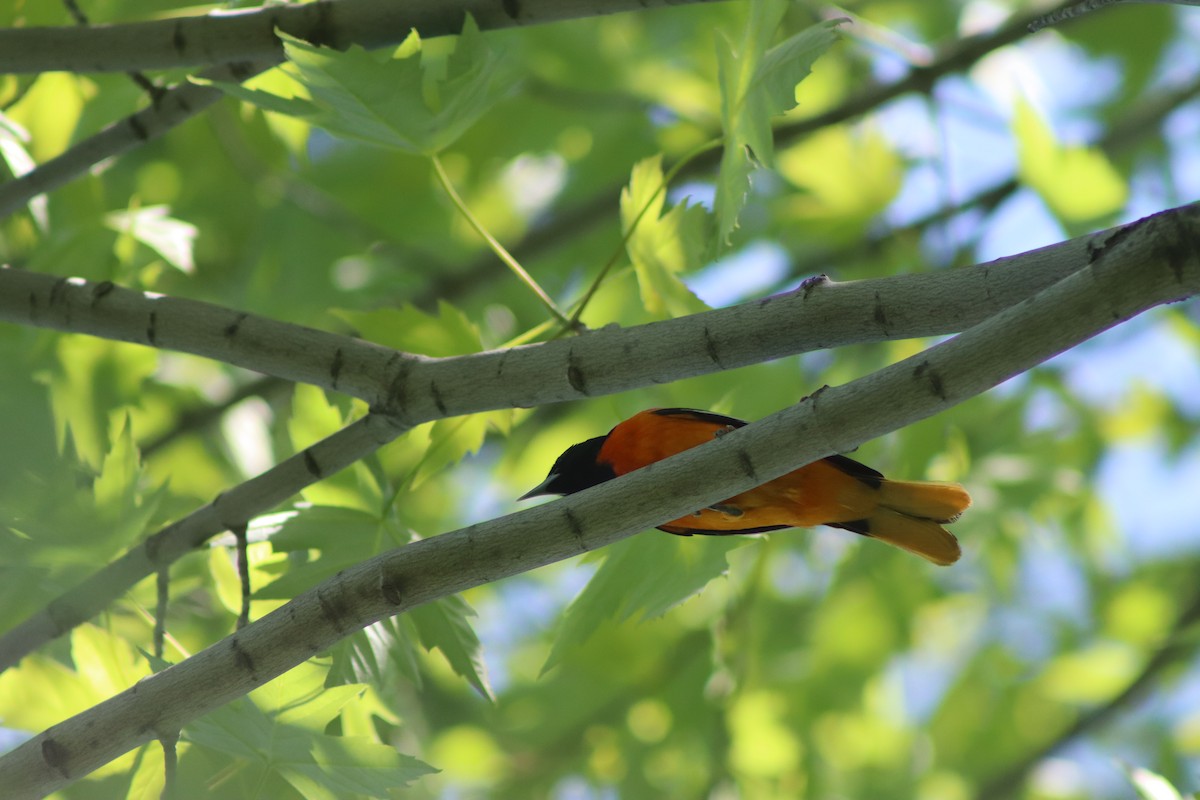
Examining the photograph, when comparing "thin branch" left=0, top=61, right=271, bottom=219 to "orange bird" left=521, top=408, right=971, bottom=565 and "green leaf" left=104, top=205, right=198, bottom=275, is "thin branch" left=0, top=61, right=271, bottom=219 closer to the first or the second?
"green leaf" left=104, top=205, right=198, bottom=275

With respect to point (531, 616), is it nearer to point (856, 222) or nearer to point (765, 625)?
point (765, 625)

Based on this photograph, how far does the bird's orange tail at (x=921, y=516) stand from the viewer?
7.52ft

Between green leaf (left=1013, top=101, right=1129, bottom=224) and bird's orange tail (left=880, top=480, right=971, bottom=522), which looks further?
green leaf (left=1013, top=101, right=1129, bottom=224)

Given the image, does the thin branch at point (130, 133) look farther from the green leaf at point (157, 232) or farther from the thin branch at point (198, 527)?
the thin branch at point (198, 527)

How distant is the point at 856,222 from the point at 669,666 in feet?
6.38

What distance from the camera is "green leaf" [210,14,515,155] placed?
1.70m

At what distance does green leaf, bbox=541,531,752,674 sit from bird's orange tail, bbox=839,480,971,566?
0.52 metres

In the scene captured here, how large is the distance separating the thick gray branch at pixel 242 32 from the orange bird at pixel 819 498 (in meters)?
0.93

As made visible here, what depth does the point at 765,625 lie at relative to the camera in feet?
13.9

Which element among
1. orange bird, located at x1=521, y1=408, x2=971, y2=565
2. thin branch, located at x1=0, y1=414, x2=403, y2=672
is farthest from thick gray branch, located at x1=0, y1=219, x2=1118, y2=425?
orange bird, located at x1=521, y1=408, x2=971, y2=565

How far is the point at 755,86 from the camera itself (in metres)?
1.69

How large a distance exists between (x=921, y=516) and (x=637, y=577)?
28.8 inches

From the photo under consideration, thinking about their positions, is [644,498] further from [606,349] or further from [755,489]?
[755,489]

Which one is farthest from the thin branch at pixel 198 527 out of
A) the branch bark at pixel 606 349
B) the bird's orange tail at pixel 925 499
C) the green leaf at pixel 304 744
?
the bird's orange tail at pixel 925 499
